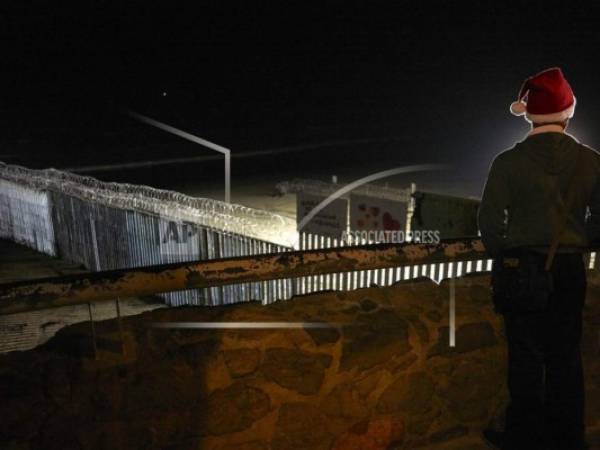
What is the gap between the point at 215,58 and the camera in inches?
3103

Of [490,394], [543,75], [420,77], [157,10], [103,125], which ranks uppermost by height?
[157,10]

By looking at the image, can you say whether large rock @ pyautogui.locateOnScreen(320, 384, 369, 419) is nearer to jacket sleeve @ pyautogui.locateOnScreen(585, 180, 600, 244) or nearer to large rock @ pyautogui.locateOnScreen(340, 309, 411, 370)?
large rock @ pyautogui.locateOnScreen(340, 309, 411, 370)

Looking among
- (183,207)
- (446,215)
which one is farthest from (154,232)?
(446,215)

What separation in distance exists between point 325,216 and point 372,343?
628 cm

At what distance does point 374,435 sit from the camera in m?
2.96

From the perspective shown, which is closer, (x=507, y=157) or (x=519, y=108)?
(x=507, y=157)

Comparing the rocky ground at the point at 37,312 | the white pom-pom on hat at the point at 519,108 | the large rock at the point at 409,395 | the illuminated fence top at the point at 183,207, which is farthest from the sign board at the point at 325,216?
the white pom-pom on hat at the point at 519,108

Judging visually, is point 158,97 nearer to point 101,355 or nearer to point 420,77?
point 420,77

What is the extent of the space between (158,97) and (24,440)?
207 ft

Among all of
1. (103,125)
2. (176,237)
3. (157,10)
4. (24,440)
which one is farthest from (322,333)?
(157,10)

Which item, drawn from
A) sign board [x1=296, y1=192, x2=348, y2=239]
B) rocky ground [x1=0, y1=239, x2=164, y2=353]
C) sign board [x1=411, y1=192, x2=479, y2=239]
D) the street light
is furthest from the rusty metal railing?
the street light

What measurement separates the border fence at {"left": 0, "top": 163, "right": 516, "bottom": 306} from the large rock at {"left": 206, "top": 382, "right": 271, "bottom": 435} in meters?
4.86

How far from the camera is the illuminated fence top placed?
9688 mm

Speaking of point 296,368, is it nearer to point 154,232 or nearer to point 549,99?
point 549,99
